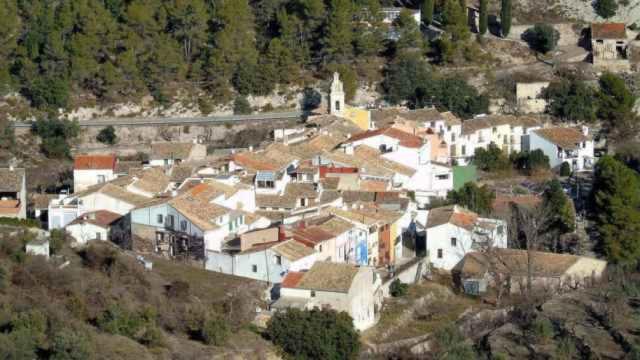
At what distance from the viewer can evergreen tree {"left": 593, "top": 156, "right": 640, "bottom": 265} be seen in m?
35.1

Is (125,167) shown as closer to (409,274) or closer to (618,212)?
(409,274)

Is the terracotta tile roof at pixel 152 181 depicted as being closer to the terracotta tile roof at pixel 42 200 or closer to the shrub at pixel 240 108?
the terracotta tile roof at pixel 42 200

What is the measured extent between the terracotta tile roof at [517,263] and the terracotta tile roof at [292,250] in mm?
3850

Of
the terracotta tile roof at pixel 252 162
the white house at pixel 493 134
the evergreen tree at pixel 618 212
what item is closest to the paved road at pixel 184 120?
the white house at pixel 493 134

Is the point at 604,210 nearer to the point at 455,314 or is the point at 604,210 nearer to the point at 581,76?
the point at 455,314

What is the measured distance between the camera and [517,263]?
33.4 m

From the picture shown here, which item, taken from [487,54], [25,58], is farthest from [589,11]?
[25,58]

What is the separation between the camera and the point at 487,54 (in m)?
51.5

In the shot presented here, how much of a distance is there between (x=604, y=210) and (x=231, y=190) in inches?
324

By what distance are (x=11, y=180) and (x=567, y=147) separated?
586 inches

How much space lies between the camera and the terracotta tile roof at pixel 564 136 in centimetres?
4325

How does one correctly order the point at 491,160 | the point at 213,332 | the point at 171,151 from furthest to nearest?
the point at 491,160, the point at 171,151, the point at 213,332

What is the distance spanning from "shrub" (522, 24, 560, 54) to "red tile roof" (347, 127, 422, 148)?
12251mm

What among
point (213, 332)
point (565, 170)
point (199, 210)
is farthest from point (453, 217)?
point (213, 332)
